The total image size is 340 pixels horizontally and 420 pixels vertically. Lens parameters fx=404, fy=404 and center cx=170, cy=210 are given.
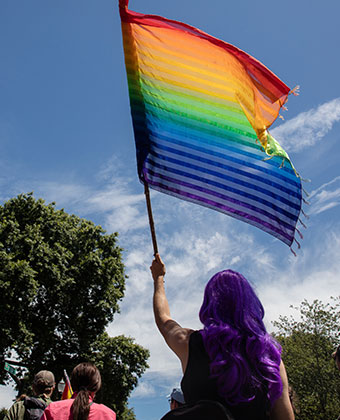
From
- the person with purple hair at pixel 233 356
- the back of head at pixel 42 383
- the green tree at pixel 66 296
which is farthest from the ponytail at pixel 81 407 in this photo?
the green tree at pixel 66 296

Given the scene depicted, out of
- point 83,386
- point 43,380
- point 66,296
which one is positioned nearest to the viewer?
point 83,386

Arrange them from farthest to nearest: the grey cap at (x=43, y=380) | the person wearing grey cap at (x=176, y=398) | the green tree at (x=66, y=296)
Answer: the green tree at (x=66, y=296) → the grey cap at (x=43, y=380) → the person wearing grey cap at (x=176, y=398)

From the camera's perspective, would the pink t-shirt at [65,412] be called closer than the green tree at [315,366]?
Yes

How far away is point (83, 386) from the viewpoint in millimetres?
3434

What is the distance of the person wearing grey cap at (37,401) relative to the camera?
16.0 feet

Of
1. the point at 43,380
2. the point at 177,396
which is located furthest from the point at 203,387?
the point at 43,380

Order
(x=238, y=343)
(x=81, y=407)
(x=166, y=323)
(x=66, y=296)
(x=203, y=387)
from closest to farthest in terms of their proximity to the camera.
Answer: (x=203, y=387), (x=238, y=343), (x=166, y=323), (x=81, y=407), (x=66, y=296)

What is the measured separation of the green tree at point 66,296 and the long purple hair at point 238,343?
17.6 meters

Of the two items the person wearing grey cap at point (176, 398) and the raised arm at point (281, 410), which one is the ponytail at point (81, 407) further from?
the raised arm at point (281, 410)

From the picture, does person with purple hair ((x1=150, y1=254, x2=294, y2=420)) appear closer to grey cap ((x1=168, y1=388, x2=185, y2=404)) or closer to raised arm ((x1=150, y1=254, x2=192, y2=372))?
raised arm ((x1=150, y1=254, x2=192, y2=372))

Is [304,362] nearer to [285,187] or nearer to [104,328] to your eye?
[104,328]

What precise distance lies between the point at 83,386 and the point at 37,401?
189cm

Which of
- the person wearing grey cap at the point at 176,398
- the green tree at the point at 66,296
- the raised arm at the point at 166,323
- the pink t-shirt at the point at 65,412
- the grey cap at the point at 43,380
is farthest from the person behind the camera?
the green tree at the point at 66,296

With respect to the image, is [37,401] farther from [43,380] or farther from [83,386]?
[83,386]
